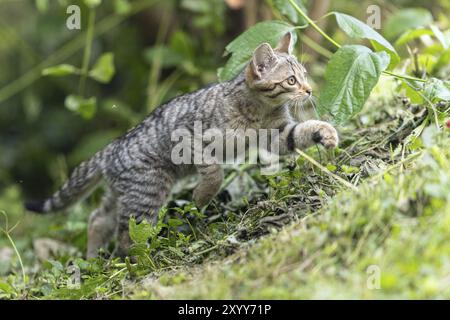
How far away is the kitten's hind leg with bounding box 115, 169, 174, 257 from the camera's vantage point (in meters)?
4.95

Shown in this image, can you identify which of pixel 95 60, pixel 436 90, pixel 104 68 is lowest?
pixel 436 90

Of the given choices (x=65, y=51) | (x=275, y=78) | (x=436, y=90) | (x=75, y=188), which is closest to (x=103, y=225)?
(x=75, y=188)

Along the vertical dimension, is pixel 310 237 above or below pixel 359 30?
below

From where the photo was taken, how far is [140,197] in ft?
16.3

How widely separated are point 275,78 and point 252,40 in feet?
1.07

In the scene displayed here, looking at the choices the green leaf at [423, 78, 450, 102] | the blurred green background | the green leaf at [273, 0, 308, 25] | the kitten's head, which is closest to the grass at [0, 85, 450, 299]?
the green leaf at [423, 78, 450, 102]

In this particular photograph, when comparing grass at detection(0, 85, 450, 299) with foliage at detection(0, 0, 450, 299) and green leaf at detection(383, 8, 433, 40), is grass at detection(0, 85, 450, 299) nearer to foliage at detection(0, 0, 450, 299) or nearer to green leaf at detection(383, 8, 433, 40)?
foliage at detection(0, 0, 450, 299)

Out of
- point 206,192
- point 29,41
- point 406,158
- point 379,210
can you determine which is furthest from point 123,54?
point 379,210

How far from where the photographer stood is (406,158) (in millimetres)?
3973

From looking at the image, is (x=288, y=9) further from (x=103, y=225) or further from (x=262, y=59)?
(x=103, y=225)

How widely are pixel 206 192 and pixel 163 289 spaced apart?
4.55 ft

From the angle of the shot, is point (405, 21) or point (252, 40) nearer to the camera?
point (252, 40)

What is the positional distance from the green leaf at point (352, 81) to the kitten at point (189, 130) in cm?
24

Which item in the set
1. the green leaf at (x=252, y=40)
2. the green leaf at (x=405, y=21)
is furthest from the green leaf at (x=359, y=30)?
the green leaf at (x=405, y=21)
